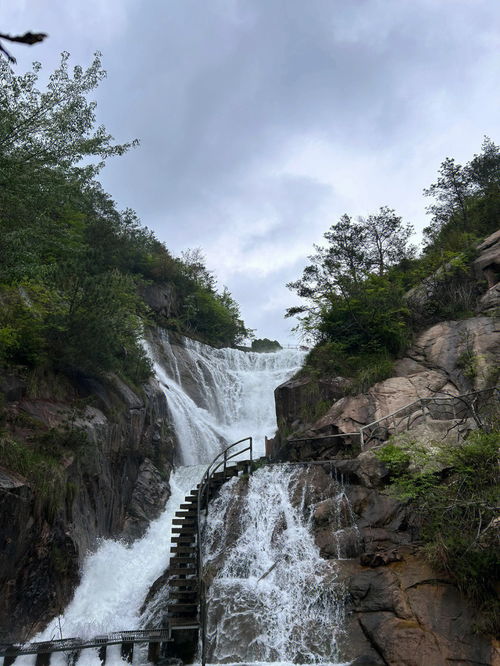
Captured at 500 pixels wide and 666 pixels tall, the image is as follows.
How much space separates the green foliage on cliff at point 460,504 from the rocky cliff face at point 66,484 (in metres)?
8.67

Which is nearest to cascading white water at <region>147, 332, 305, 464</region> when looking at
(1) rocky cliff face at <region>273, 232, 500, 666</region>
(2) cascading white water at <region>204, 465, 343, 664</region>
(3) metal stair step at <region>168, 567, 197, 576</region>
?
(1) rocky cliff face at <region>273, 232, 500, 666</region>

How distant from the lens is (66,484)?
12.8 metres

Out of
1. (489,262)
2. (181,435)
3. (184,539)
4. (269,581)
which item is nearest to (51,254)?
(181,435)

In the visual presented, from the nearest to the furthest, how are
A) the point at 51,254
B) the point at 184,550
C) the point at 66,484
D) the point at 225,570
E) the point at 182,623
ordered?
the point at 182,623 → the point at 225,570 → the point at 66,484 → the point at 184,550 → the point at 51,254

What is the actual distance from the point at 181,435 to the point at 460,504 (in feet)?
49.5

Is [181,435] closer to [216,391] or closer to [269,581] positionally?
[216,391]

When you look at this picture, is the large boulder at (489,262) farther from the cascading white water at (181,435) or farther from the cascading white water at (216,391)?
the cascading white water at (181,435)

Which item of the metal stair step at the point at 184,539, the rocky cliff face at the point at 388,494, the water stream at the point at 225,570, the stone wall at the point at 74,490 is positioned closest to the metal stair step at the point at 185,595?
the water stream at the point at 225,570

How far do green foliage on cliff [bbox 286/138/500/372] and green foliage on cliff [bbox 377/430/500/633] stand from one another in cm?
899

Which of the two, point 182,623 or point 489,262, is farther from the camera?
point 489,262

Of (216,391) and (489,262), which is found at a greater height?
(489,262)

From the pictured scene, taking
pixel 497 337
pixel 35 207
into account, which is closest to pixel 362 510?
pixel 497 337

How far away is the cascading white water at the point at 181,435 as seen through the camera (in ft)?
39.0

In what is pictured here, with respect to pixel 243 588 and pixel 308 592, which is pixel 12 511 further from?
pixel 308 592
